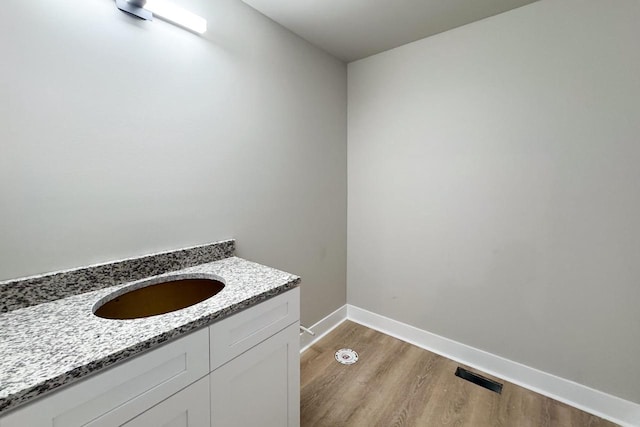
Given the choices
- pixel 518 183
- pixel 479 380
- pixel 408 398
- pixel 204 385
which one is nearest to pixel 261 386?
pixel 204 385

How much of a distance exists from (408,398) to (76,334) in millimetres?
1780

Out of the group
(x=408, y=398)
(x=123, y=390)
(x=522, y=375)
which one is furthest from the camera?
(x=522, y=375)

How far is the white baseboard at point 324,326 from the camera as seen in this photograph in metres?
2.19

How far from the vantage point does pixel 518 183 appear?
5.71 ft

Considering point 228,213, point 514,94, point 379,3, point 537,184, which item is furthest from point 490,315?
point 379,3

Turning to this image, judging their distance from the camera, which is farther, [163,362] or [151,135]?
[151,135]

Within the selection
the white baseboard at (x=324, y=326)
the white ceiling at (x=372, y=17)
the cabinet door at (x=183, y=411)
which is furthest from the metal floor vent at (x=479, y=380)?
the white ceiling at (x=372, y=17)

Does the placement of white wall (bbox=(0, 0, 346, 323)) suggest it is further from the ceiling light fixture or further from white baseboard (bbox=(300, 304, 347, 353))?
white baseboard (bbox=(300, 304, 347, 353))

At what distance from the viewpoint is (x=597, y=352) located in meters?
1.57

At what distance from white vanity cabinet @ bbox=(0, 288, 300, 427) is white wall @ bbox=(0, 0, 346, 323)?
0.63 m

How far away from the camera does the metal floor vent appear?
177 centimetres

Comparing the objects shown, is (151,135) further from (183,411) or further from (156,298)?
(183,411)

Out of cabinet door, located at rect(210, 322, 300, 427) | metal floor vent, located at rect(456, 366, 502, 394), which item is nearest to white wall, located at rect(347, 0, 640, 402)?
metal floor vent, located at rect(456, 366, 502, 394)

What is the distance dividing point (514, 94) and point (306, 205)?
1.59m
